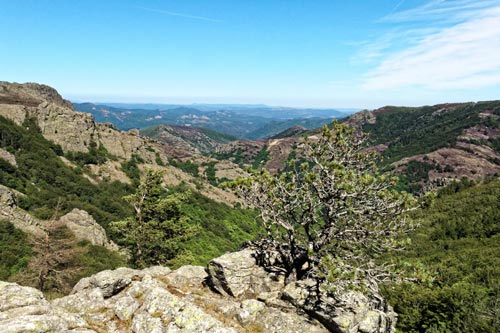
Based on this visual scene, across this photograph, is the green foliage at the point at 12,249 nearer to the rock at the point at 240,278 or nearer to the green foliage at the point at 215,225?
the rock at the point at 240,278

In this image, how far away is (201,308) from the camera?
57.5 ft

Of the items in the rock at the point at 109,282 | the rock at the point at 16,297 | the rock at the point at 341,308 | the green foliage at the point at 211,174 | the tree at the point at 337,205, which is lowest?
the green foliage at the point at 211,174

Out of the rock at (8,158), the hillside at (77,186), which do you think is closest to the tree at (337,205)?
the hillside at (77,186)

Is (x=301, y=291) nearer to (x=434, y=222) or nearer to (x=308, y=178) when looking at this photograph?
(x=308, y=178)

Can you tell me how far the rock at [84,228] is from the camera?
1891 inches

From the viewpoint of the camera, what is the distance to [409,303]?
84.9 ft

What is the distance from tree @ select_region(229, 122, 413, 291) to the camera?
16812 millimetres

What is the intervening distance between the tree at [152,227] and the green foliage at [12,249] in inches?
472

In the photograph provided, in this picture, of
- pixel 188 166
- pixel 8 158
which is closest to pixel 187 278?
pixel 8 158

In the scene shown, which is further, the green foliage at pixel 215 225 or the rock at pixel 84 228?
the green foliage at pixel 215 225

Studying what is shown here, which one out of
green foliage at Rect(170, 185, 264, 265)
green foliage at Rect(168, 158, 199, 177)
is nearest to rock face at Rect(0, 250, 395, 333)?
green foliage at Rect(170, 185, 264, 265)

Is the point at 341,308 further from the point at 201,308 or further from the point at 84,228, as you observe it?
the point at 84,228

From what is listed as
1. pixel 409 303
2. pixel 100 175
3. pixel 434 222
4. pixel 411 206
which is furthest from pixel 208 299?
pixel 434 222

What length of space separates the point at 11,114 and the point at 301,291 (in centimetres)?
10909
